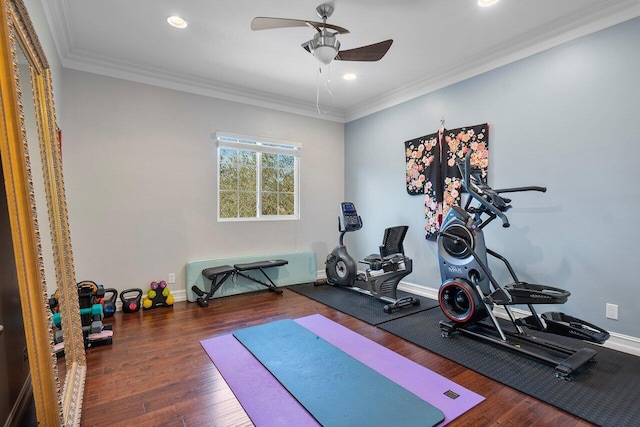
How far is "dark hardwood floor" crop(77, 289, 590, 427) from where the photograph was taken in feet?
5.89

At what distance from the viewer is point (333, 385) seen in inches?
82.7

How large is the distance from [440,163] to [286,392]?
3.12 meters

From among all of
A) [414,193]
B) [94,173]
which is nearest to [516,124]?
[414,193]

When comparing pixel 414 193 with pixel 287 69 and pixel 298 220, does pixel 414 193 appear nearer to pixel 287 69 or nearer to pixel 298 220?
pixel 298 220

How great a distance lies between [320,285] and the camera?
4.81 m

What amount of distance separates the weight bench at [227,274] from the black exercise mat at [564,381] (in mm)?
1986

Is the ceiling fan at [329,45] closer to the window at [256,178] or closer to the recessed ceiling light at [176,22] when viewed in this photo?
the recessed ceiling light at [176,22]

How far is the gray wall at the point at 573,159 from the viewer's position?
2.58 metres

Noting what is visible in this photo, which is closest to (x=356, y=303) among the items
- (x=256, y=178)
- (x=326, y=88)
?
(x=256, y=178)

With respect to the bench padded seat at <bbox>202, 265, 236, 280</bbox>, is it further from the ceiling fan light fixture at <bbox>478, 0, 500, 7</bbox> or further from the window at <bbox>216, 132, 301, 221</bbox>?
the ceiling fan light fixture at <bbox>478, 0, 500, 7</bbox>

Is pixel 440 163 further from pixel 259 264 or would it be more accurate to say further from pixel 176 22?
pixel 176 22

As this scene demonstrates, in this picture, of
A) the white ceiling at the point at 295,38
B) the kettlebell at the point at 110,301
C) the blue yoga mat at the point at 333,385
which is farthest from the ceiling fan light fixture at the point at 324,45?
the kettlebell at the point at 110,301

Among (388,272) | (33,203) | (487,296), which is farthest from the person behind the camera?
(388,272)

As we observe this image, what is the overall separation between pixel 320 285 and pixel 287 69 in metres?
3.02
